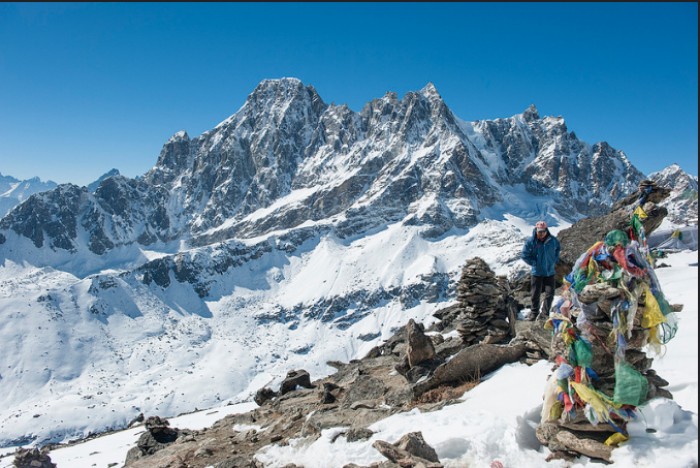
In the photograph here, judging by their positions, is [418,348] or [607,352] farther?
[418,348]

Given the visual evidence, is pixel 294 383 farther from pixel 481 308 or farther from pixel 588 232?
pixel 588 232

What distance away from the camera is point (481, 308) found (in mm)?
16344

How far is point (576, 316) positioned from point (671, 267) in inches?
650

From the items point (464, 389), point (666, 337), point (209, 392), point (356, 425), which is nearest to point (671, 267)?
point (464, 389)

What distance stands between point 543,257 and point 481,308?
9.20 feet

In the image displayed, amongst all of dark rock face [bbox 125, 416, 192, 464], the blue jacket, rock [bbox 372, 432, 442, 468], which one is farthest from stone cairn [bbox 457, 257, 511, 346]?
dark rock face [bbox 125, 416, 192, 464]

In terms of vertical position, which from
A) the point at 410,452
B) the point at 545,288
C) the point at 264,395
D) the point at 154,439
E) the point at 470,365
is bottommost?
the point at 154,439

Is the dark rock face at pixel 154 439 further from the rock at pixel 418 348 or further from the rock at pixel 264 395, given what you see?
the rock at pixel 418 348

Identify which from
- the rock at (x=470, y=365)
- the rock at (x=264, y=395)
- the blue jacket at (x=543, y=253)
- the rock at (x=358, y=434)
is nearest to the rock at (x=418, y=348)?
the rock at (x=470, y=365)


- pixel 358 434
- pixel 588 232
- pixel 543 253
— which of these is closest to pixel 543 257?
pixel 543 253

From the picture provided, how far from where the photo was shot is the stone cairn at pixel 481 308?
1598 centimetres

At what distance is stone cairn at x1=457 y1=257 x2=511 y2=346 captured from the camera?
15984mm

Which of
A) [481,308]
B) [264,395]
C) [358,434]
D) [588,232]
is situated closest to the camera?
[358,434]

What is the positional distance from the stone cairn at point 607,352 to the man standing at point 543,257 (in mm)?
6326
